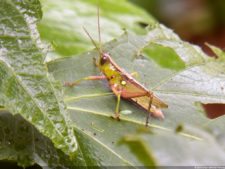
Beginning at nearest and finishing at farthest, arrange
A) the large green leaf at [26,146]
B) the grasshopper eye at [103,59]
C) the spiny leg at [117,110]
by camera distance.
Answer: the large green leaf at [26,146], the spiny leg at [117,110], the grasshopper eye at [103,59]

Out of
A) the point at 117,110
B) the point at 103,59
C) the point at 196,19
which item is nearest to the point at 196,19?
the point at 196,19

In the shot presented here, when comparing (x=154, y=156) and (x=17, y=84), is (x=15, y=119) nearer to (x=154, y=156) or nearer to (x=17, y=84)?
(x=17, y=84)

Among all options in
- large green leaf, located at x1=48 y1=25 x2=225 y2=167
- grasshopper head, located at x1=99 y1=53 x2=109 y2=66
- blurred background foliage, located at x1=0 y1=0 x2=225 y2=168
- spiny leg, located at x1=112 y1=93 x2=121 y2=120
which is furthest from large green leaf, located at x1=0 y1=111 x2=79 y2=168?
blurred background foliage, located at x1=0 y1=0 x2=225 y2=168

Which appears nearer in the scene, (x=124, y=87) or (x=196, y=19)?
(x=124, y=87)

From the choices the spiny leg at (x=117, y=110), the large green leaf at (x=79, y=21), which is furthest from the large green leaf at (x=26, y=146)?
the large green leaf at (x=79, y=21)

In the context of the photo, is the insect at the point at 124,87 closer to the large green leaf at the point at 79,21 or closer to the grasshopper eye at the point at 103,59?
the grasshopper eye at the point at 103,59

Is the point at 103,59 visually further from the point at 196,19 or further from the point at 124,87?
the point at 196,19
